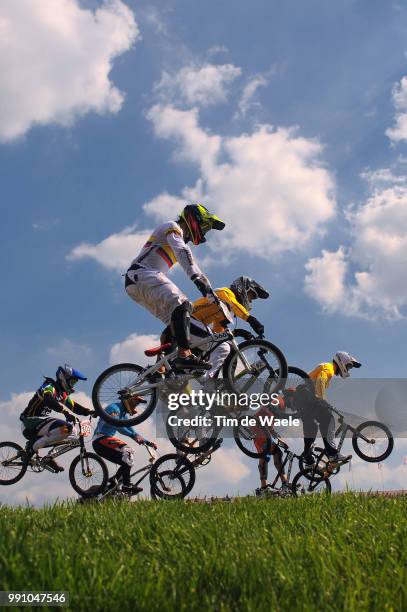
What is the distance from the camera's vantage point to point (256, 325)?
28.1 feet

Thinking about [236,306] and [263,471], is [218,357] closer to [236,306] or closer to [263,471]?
[236,306]

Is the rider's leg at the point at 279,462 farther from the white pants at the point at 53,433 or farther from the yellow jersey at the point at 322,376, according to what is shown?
the white pants at the point at 53,433

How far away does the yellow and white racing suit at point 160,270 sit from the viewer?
25.7 ft

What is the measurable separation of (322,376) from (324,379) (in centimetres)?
8

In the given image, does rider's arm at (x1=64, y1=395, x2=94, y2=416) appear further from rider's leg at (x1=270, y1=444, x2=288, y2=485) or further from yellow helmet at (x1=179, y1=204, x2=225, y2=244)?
yellow helmet at (x1=179, y1=204, x2=225, y2=244)

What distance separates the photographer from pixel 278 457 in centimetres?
1095

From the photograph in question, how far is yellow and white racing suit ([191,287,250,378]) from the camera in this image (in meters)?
8.35

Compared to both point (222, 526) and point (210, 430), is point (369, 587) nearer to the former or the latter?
point (222, 526)

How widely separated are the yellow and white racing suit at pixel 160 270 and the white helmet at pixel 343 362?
563 centimetres

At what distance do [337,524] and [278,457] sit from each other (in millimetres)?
4574

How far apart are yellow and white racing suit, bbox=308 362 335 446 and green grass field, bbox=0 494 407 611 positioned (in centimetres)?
450

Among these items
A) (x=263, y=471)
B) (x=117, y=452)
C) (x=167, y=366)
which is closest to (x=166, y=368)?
(x=167, y=366)

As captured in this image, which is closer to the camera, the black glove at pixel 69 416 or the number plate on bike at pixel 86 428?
Answer: the black glove at pixel 69 416

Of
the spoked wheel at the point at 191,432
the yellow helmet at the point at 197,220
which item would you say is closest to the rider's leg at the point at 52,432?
the spoked wheel at the point at 191,432
